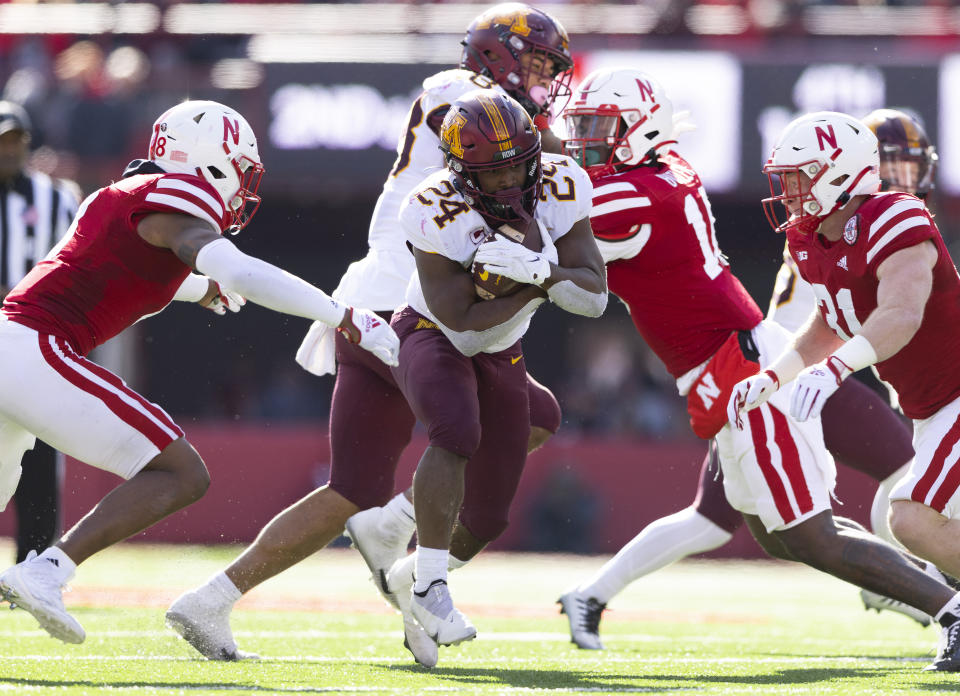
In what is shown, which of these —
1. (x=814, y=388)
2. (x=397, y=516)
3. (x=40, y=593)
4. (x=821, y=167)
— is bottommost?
(x=40, y=593)

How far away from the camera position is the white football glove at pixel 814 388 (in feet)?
13.4

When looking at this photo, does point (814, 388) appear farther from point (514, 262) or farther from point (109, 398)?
point (109, 398)

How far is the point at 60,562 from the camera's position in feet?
13.2

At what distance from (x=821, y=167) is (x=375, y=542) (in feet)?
5.82

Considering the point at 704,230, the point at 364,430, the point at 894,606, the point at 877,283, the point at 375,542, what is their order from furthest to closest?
the point at 894,606 → the point at 704,230 → the point at 375,542 → the point at 364,430 → the point at 877,283

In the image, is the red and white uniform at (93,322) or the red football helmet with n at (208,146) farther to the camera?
the red football helmet with n at (208,146)

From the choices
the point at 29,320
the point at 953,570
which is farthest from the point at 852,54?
the point at 29,320

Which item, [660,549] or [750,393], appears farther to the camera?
[660,549]

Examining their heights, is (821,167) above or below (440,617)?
above

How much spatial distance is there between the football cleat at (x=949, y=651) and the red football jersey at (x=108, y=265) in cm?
235

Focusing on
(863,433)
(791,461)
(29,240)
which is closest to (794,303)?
(863,433)

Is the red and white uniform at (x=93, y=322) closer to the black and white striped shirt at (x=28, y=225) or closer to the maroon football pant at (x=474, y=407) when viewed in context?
the maroon football pant at (x=474, y=407)

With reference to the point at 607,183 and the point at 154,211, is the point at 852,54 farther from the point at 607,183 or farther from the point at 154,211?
the point at 154,211

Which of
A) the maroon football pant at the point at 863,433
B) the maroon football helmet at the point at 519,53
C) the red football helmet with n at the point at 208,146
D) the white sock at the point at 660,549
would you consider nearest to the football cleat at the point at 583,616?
the white sock at the point at 660,549
